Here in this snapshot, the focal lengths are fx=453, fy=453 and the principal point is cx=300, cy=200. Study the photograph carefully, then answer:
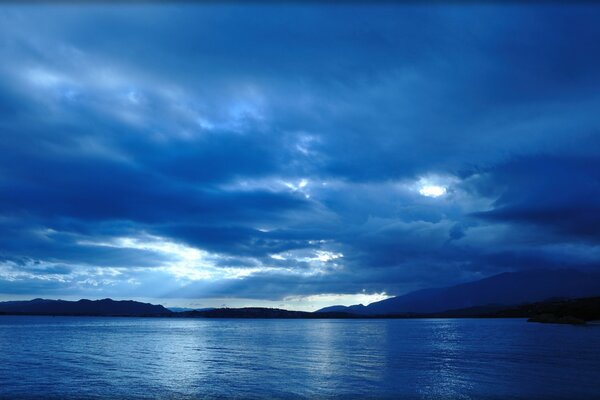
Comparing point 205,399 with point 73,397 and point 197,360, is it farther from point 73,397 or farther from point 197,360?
point 197,360

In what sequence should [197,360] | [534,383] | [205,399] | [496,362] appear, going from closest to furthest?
[205,399]
[534,383]
[496,362]
[197,360]

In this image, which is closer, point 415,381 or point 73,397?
point 73,397

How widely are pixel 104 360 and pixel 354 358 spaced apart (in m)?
39.2

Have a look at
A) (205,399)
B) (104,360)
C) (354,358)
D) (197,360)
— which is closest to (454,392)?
(205,399)

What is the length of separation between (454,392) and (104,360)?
53.7 meters

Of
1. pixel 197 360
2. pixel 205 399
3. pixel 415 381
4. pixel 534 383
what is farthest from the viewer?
pixel 197 360

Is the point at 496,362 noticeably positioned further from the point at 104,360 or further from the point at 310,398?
the point at 104,360

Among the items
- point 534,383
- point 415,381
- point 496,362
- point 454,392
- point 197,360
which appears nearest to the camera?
point 454,392

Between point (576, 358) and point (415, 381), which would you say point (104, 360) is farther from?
point (576, 358)

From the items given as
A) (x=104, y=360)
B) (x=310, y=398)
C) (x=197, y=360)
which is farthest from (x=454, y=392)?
(x=104, y=360)

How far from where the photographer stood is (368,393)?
4131cm

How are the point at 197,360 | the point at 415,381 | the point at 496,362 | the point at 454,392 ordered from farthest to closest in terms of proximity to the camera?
the point at 197,360 → the point at 496,362 → the point at 415,381 → the point at 454,392

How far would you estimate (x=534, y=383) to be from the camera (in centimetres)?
4525

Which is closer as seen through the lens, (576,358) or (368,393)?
(368,393)
